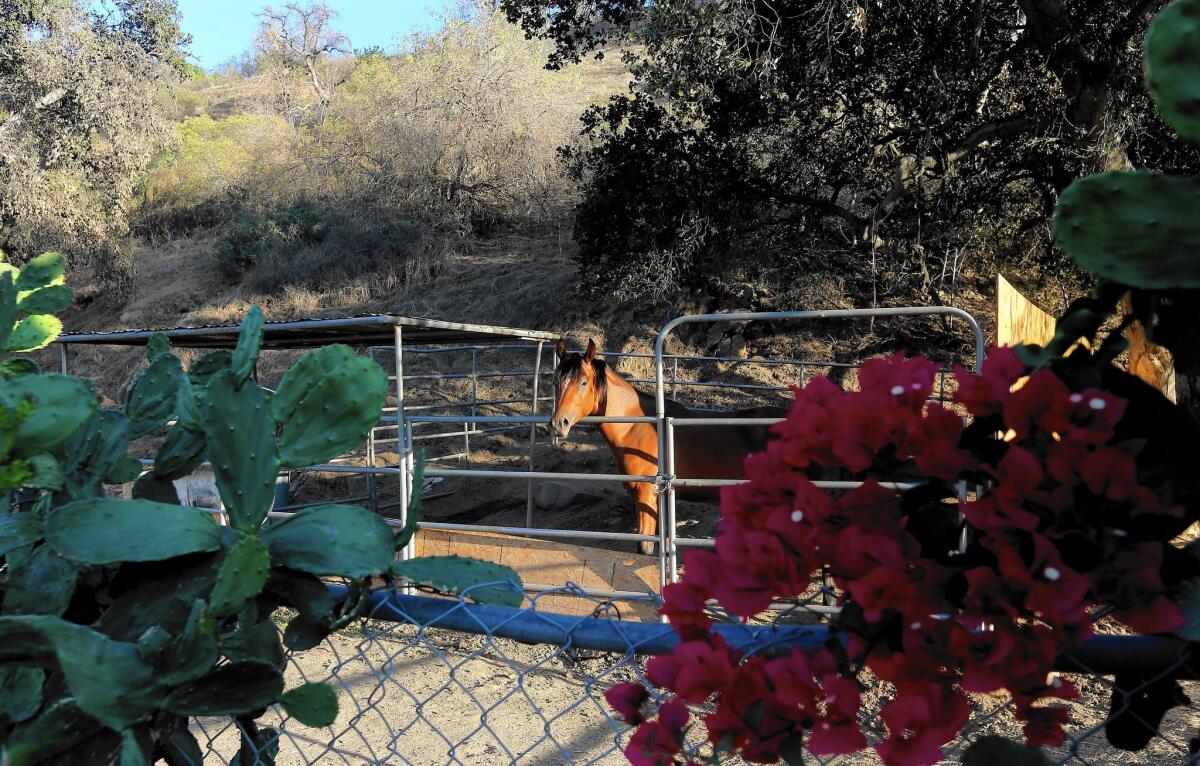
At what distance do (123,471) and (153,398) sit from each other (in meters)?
0.15

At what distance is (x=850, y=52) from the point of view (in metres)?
9.21

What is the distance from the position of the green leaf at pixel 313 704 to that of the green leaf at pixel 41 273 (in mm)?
1488

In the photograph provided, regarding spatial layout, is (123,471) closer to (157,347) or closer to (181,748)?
(157,347)

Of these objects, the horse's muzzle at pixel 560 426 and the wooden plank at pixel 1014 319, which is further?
the horse's muzzle at pixel 560 426

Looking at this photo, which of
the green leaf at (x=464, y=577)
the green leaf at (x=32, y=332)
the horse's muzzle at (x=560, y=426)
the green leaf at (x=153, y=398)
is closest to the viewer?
the green leaf at (x=464, y=577)

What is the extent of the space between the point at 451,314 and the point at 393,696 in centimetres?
1125

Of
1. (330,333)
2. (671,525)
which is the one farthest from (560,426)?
(330,333)

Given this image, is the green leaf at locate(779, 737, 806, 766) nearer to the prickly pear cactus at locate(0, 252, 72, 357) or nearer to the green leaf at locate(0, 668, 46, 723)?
the green leaf at locate(0, 668, 46, 723)

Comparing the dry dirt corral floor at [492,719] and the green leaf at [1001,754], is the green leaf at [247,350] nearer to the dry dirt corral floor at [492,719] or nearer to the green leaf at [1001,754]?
the green leaf at [1001,754]

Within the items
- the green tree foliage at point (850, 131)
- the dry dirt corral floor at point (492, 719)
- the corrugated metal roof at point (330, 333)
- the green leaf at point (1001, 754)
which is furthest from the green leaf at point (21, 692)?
the green tree foliage at point (850, 131)

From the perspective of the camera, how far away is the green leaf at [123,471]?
1500mm

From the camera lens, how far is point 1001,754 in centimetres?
81

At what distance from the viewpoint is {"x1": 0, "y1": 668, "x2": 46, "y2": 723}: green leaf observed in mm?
1096

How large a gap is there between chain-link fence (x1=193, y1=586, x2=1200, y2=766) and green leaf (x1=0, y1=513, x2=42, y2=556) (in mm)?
414
